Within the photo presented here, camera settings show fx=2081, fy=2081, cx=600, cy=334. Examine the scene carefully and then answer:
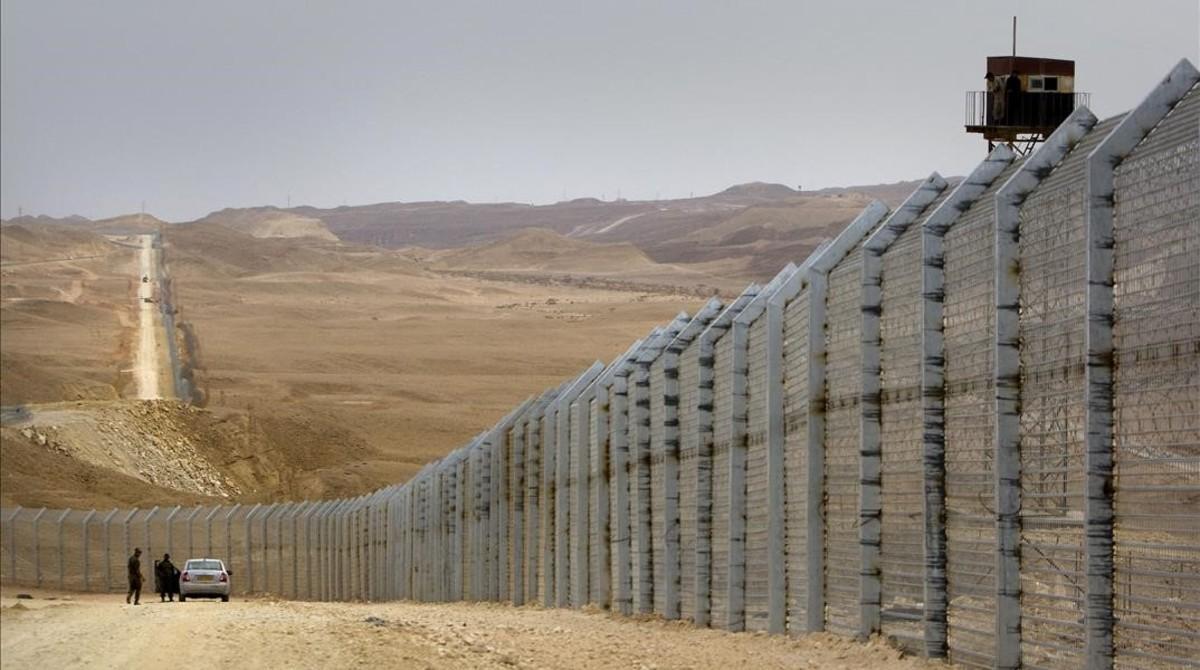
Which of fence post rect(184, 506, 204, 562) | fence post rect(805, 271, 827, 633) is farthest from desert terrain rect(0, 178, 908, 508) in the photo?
fence post rect(805, 271, 827, 633)

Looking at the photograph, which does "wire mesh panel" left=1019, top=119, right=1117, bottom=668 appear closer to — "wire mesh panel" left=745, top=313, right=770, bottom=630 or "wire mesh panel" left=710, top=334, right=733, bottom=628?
"wire mesh panel" left=745, top=313, right=770, bottom=630

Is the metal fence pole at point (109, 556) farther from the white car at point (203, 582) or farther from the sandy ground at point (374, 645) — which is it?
the sandy ground at point (374, 645)

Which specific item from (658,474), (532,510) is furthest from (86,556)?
(658,474)

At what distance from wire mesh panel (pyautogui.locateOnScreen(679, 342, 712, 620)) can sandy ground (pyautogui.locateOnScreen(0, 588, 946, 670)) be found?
0.96 m

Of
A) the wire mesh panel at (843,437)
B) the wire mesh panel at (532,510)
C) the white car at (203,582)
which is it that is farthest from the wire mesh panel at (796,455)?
the white car at (203,582)

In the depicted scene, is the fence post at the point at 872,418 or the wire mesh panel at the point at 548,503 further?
the wire mesh panel at the point at 548,503

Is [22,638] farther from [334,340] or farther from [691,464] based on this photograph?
[334,340]

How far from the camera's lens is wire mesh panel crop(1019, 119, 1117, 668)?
9492 mm

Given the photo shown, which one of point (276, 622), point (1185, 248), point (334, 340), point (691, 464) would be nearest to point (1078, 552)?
point (1185, 248)

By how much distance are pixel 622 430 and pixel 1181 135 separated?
1185 cm

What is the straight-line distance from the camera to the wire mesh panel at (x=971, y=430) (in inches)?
415

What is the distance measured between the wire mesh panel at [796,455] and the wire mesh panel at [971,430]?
2.37 m

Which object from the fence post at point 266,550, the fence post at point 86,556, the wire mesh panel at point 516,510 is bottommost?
the fence post at point 266,550

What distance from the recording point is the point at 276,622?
14016 mm
